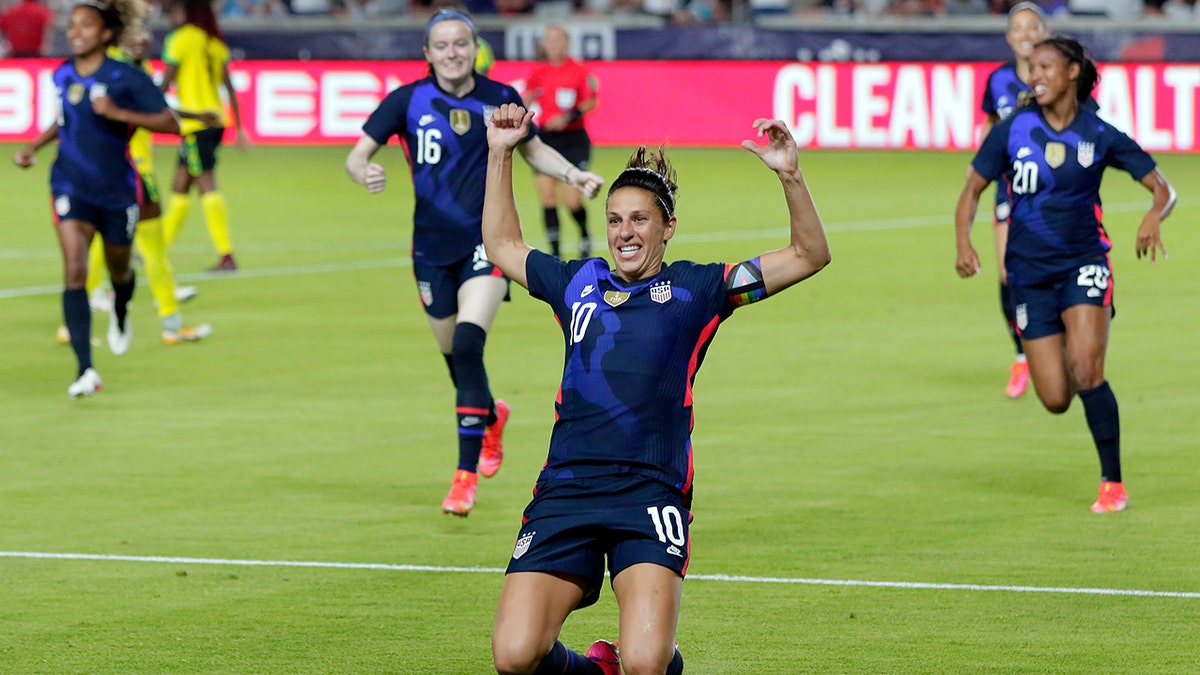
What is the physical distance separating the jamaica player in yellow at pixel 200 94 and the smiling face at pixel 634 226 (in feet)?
41.7

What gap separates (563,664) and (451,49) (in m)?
4.52

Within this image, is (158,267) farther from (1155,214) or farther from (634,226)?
(634,226)

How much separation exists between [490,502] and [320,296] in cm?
811

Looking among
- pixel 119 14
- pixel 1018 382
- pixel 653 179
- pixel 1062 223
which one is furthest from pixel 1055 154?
pixel 119 14

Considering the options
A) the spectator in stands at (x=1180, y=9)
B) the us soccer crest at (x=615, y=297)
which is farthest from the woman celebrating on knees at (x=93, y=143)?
the spectator in stands at (x=1180, y=9)

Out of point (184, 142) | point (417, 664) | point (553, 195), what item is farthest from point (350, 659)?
point (553, 195)

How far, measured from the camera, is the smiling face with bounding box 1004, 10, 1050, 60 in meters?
13.2

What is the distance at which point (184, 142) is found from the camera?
18094mm

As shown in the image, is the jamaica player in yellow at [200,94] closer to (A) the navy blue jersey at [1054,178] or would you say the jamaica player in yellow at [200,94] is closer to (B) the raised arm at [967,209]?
(B) the raised arm at [967,209]

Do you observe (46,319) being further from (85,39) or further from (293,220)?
(293,220)

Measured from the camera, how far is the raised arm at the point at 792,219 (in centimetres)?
632

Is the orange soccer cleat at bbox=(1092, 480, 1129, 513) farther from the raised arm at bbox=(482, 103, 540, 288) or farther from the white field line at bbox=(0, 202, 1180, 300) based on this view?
the white field line at bbox=(0, 202, 1180, 300)

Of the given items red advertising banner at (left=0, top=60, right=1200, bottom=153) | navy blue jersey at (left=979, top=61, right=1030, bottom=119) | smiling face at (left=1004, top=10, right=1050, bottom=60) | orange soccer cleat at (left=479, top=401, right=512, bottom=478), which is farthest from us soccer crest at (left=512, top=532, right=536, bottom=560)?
red advertising banner at (left=0, top=60, right=1200, bottom=153)

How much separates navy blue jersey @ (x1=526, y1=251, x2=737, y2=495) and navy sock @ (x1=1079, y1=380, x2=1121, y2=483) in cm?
382
